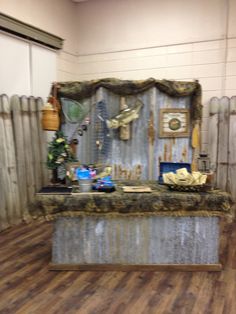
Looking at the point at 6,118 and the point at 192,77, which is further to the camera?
the point at 192,77

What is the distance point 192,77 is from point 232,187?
6.12ft

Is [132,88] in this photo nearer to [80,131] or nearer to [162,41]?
[80,131]

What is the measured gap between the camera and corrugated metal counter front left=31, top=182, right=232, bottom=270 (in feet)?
8.81

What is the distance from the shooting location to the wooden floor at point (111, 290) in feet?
7.41

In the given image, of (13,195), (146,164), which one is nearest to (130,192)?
(146,164)

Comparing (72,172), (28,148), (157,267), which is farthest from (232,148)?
(28,148)

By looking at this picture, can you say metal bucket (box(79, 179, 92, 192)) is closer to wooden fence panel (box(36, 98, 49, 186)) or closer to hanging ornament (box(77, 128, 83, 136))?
hanging ornament (box(77, 128, 83, 136))

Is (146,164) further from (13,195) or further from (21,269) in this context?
(21,269)

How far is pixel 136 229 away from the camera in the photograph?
9.08 ft

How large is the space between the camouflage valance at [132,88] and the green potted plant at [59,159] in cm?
124

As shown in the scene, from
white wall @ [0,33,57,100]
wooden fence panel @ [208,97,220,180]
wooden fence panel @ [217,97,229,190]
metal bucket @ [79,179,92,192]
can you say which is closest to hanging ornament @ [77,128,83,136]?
white wall @ [0,33,57,100]

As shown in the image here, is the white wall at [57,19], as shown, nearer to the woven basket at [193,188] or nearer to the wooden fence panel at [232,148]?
the wooden fence panel at [232,148]

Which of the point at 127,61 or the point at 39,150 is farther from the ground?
the point at 127,61

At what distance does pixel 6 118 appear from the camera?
4008mm
